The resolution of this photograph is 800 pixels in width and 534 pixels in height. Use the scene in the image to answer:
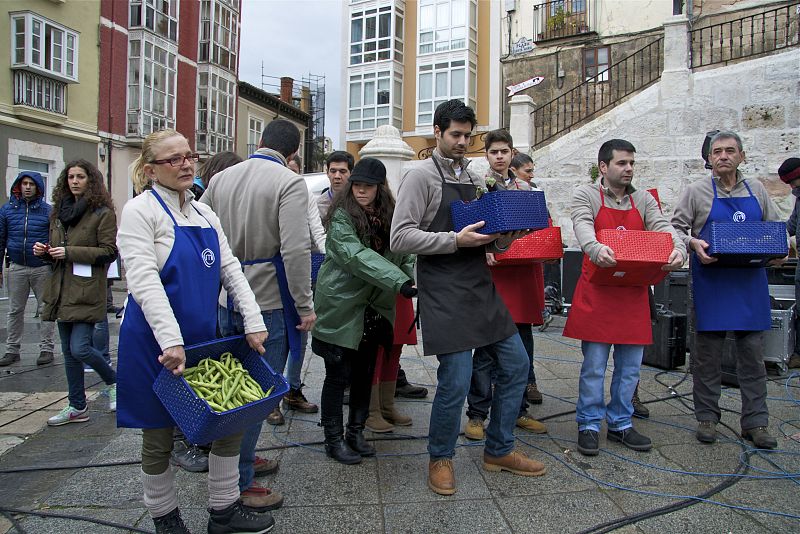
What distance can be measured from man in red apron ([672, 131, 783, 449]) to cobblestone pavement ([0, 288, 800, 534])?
0.26m

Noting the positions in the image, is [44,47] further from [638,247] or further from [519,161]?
[638,247]

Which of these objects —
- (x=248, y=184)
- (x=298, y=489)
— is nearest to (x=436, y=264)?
(x=248, y=184)

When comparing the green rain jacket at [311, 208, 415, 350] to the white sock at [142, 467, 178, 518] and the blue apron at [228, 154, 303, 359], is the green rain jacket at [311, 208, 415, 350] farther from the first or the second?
the white sock at [142, 467, 178, 518]

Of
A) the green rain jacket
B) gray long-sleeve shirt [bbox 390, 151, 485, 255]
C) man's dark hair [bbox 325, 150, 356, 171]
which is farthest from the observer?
man's dark hair [bbox 325, 150, 356, 171]

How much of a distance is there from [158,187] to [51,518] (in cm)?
173

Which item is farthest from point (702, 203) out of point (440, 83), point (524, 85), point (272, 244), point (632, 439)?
point (440, 83)

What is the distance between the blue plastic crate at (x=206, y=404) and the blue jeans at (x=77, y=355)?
2.36m

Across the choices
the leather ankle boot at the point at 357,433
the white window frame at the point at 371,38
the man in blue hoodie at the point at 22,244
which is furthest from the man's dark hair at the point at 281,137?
the white window frame at the point at 371,38

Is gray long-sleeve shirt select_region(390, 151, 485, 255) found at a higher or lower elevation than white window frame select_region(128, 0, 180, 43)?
lower

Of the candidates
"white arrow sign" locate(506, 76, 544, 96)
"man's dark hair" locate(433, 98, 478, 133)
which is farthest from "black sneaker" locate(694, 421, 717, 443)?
"white arrow sign" locate(506, 76, 544, 96)

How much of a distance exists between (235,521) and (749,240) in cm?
338

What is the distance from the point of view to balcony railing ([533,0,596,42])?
2353 centimetres

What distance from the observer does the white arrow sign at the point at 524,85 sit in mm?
24969

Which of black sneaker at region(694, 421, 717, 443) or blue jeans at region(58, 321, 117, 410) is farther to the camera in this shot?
blue jeans at region(58, 321, 117, 410)
